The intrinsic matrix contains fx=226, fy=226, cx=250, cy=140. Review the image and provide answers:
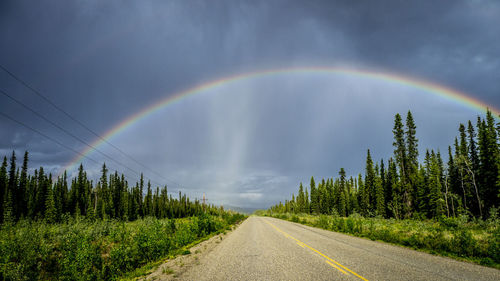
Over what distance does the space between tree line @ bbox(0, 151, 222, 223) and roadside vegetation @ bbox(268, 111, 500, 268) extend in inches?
1182

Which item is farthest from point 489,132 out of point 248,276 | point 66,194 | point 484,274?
point 66,194

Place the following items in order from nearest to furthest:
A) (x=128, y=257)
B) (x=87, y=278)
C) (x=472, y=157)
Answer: (x=87, y=278) < (x=128, y=257) < (x=472, y=157)

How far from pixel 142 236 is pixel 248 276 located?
26.6ft

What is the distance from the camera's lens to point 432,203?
53.0 meters

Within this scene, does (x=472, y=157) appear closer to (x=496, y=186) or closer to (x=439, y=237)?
(x=496, y=186)

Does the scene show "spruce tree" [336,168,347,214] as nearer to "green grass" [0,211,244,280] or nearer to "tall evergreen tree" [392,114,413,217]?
"tall evergreen tree" [392,114,413,217]

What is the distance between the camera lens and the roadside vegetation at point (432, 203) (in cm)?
1123

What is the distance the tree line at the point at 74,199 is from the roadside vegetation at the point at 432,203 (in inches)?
1182

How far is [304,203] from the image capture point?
11481cm

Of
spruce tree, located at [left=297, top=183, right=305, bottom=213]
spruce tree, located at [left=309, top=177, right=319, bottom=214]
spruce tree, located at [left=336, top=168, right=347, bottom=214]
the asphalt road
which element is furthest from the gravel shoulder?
spruce tree, located at [left=297, top=183, right=305, bottom=213]

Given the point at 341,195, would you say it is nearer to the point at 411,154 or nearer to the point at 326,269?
the point at 411,154

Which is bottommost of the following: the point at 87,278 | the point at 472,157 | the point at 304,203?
the point at 304,203

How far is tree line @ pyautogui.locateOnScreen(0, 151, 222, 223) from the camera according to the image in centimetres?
6197

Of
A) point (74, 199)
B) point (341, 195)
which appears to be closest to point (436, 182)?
point (341, 195)
